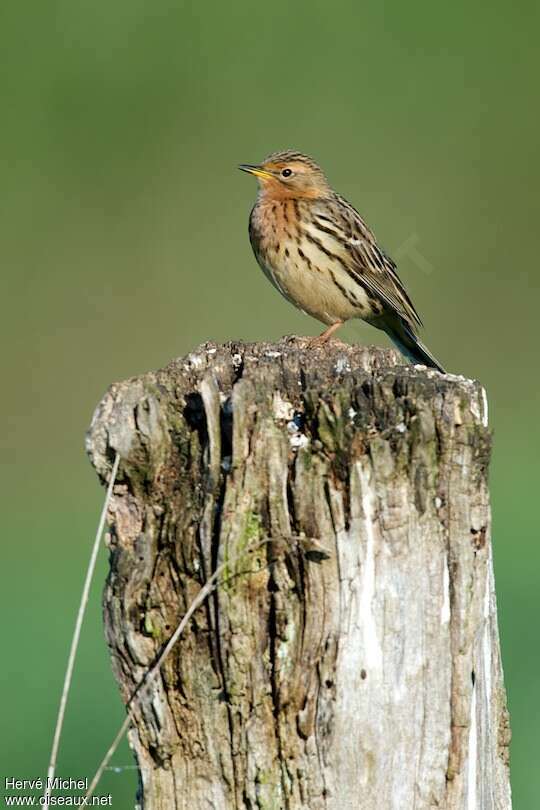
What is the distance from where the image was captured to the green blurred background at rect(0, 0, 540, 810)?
1501cm

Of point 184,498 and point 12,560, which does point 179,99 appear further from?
point 184,498

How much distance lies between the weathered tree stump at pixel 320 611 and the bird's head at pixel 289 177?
17.0 ft

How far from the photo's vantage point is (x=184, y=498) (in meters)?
3.97

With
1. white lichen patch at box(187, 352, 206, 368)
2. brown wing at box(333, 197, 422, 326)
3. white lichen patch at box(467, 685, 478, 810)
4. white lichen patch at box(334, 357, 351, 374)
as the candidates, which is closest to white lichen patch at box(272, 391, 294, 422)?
white lichen patch at box(334, 357, 351, 374)

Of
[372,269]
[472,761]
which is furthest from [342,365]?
[372,269]

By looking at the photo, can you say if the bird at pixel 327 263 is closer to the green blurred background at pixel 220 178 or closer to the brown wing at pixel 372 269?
the brown wing at pixel 372 269

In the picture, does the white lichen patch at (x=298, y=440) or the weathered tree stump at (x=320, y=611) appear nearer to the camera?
the weathered tree stump at (x=320, y=611)

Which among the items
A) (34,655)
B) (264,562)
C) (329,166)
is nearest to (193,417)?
(264,562)

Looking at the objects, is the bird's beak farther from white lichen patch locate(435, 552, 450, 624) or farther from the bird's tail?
white lichen patch locate(435, 552, 450, 624)

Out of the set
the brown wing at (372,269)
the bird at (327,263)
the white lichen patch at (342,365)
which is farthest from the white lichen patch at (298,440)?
the brown wing at (372,269)

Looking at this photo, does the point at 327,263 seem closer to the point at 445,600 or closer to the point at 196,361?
the point at 196,361

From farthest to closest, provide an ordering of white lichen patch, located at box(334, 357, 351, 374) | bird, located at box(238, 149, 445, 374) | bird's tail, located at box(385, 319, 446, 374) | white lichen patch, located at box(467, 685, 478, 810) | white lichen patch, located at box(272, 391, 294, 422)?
bird's tail, located at box(385, 319, 446, 374), bird, located at box(238, 149, 445, 374), white lichen patch, located at box(334, 357, 351, 374), white lichen patch, located at box(272, 391, 294, 422), white lichen patch, located at box(467, 685, 478, 810)

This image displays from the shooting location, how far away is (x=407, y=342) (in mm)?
8867

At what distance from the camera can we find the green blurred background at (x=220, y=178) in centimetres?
1501
